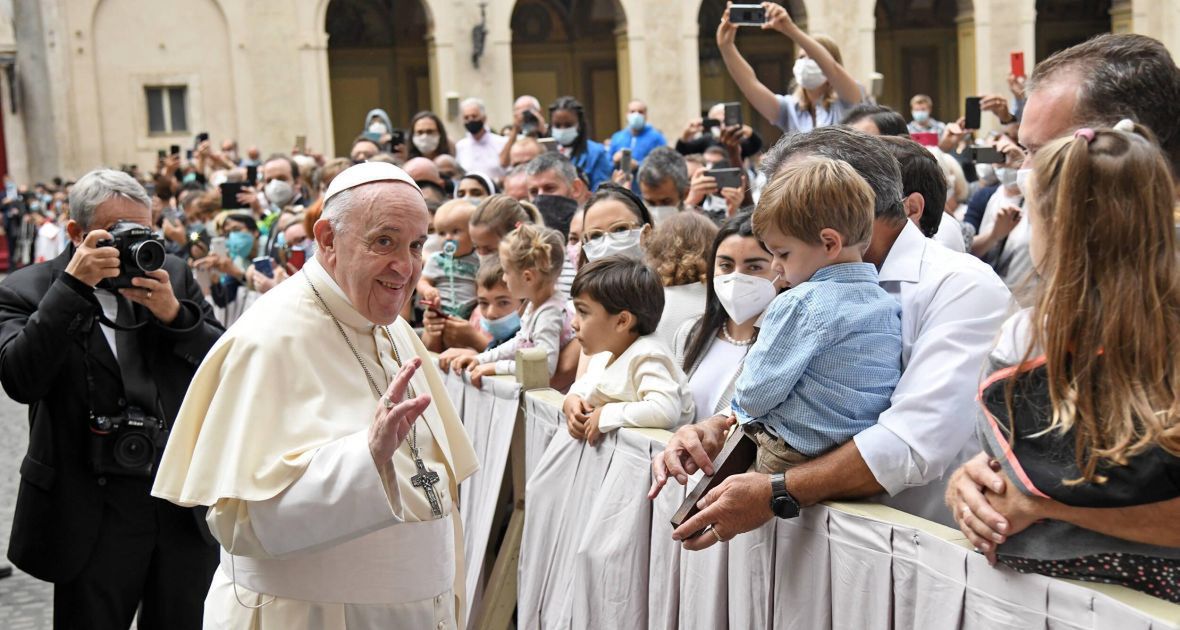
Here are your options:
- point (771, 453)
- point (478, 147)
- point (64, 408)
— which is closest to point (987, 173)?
point (478, 147)

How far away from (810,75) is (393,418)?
470cm

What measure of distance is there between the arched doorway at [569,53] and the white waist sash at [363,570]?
29299 millimetres

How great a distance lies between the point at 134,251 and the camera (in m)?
4.41

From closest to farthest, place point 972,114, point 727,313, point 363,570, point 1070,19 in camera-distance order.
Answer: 1. point 363,570
2. point 727,313
3. point 972,114
4. point 1070,19

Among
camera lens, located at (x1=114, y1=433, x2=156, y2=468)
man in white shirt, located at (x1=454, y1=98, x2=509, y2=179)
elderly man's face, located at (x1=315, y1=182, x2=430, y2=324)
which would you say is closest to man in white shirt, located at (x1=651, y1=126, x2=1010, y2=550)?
elderly man's face, located at (x1=315, y1=182, x2=430, y2=324)

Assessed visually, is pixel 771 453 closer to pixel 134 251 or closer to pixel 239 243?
pixel 134 251

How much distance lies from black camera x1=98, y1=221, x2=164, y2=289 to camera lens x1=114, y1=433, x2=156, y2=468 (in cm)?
56

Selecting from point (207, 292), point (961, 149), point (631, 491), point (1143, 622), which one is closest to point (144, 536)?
point (631, 491)

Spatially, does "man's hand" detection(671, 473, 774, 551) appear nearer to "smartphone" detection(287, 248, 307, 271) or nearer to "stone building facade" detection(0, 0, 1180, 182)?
"smartphone" detection(287, 248, 307, 271)

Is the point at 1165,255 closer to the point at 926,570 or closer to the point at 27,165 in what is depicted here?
the point at 926,570

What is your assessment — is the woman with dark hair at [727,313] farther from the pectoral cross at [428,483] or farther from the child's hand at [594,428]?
the pectoral cross at [428,483]

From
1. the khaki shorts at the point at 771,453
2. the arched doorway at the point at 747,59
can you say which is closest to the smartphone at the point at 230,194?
the khaki shorts at the point at 771,453

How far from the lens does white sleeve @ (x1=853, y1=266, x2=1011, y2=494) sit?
3031 millimetres

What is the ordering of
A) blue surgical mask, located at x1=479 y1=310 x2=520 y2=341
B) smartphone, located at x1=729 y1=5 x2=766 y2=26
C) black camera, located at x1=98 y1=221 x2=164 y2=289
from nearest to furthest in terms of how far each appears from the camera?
black camera, located at x1=98 y1=221 x2=164 y2=289 < blue surgical mask, located at x1=479 y1=310 x2=520 y2=341 < smartphone, located at x1=729 y1=5 x2=766 y2=26
